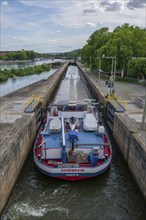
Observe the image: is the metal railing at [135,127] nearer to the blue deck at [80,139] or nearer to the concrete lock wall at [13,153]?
the blue deck at [80,139]

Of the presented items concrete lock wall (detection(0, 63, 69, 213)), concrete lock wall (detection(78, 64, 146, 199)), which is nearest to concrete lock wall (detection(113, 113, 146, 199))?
concrete lock wall (detection(78, 64, 146, 199))

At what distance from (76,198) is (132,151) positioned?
534 cm

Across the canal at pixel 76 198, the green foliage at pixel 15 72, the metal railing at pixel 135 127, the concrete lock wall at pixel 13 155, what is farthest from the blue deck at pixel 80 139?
the green foliage at pixel 15 72

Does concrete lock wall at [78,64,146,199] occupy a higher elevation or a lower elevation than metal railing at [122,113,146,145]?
lower

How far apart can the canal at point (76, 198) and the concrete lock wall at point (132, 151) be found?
0.77 metres

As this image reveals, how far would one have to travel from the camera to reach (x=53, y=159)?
58.2 feet

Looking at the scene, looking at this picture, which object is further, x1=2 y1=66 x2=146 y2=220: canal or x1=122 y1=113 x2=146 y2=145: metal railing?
x1=122 y1=113 x2=146 y2=145: metal railing

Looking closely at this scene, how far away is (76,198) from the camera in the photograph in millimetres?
15555

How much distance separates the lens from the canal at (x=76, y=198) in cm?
1403

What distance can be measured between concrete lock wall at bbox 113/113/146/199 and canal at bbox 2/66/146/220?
0.77m

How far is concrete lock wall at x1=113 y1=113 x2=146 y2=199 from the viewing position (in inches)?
614

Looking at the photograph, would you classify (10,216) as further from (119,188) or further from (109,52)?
(109,52)

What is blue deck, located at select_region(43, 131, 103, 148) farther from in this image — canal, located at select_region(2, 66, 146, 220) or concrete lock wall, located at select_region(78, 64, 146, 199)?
canal, located at select_region(2, 66, 146, 220)

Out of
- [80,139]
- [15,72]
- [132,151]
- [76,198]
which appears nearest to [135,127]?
[132,151]
